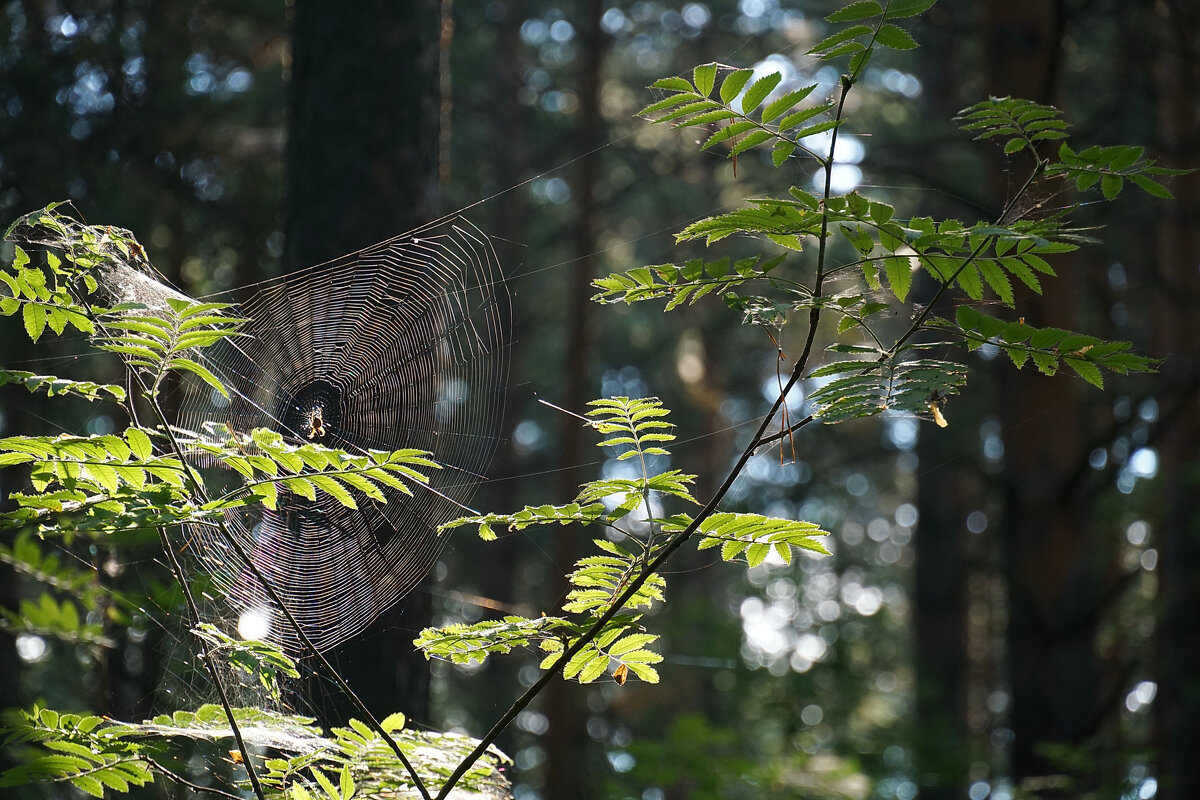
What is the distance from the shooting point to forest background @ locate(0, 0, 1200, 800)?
169 inches

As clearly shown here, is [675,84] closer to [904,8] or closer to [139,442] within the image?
[904,8]

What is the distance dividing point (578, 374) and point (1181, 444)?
20.5 feet

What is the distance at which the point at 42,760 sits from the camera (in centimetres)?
191

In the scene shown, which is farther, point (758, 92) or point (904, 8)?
point (758, 92)

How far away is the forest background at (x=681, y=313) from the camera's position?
4.29m

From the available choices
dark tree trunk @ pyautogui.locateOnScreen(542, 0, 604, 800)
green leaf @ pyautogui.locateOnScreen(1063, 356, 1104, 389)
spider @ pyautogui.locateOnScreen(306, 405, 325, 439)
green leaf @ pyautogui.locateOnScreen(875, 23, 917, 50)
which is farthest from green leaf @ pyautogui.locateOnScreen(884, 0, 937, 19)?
dark tree trunk @ pyautogui.locateOnScreen(542, 0, 604, 800)

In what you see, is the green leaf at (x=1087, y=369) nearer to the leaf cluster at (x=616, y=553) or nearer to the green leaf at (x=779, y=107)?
the leaf cluster at (x=616, y=553)

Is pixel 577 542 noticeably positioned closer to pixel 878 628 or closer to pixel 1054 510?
pixel 1054 510

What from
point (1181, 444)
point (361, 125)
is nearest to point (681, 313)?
point (1181, 444)

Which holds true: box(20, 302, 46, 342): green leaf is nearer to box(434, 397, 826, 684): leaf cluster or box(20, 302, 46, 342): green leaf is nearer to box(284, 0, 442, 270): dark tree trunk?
box(434, 397, 826, 684): leaf cluster

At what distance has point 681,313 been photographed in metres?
17.1

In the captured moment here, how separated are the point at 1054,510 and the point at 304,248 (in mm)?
5488

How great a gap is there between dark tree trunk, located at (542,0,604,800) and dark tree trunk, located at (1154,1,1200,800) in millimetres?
5385

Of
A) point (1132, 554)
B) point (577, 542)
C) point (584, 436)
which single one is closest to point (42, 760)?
point (577, 542)
